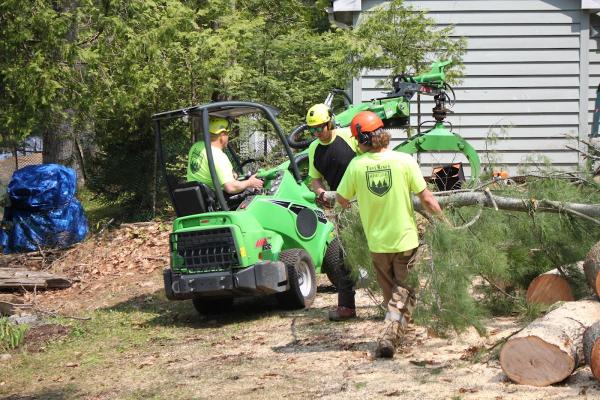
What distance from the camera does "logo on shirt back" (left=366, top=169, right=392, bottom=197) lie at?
21.5 ft

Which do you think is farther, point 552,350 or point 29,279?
point 29,279

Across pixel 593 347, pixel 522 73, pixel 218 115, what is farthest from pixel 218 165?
pixel 522 73

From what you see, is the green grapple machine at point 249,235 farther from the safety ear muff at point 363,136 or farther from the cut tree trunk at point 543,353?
the cut tree trunk at point 543,353

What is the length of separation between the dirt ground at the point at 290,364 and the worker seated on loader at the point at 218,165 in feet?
4.31

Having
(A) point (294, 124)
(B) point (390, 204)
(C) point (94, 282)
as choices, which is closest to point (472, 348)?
(B) point (390, 204)

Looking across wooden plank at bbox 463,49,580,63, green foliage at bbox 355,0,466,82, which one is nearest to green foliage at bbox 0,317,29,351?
green foliage at bbox 355,0,466,82

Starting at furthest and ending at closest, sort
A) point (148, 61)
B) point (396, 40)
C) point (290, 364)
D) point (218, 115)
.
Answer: point (148, 61)
point (396, 40)
point (218, 115)
point (290, 364)

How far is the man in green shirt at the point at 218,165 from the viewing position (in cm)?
871

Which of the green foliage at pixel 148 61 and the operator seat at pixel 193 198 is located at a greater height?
the green foliage at pixel 148 61

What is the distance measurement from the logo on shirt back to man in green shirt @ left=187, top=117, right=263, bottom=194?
2392mm

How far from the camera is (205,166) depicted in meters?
8.78

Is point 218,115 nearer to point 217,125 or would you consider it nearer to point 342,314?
point 217,125

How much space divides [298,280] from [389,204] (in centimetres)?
253

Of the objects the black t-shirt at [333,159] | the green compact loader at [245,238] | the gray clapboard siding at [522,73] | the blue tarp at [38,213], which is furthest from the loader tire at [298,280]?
the gray clapboard siding at [522,73]
